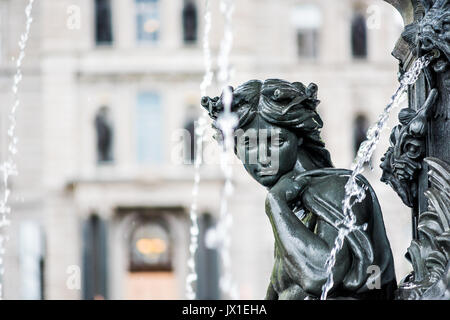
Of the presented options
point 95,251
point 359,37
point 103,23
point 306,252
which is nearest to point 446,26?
point 306,252

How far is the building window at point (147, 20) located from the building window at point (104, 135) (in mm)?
2281

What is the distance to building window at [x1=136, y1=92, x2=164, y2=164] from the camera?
3984 centimetres

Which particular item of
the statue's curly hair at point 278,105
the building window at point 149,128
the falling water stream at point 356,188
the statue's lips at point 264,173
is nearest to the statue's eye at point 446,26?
the falling water stream at point 356,188

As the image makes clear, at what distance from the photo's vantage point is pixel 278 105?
4.51 meters

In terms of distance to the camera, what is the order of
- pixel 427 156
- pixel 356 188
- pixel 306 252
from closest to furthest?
1. pixel 306 252
2. pixel 356 188
3. pixel 427 156

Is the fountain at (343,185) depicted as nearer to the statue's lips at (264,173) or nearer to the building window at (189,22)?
the statue's lips at (264,173)

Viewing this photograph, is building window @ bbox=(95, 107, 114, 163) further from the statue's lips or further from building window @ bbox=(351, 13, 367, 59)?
the statue's lips

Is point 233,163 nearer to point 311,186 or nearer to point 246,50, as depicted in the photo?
point 246,50

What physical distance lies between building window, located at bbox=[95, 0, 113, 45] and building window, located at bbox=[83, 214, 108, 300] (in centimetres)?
493

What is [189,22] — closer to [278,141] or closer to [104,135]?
[104,135]

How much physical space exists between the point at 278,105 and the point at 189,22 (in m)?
36.2

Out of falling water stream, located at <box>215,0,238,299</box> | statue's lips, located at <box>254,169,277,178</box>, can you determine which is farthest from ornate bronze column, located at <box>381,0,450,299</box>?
falling water stream, located at <box>215,0,238,299</box>
